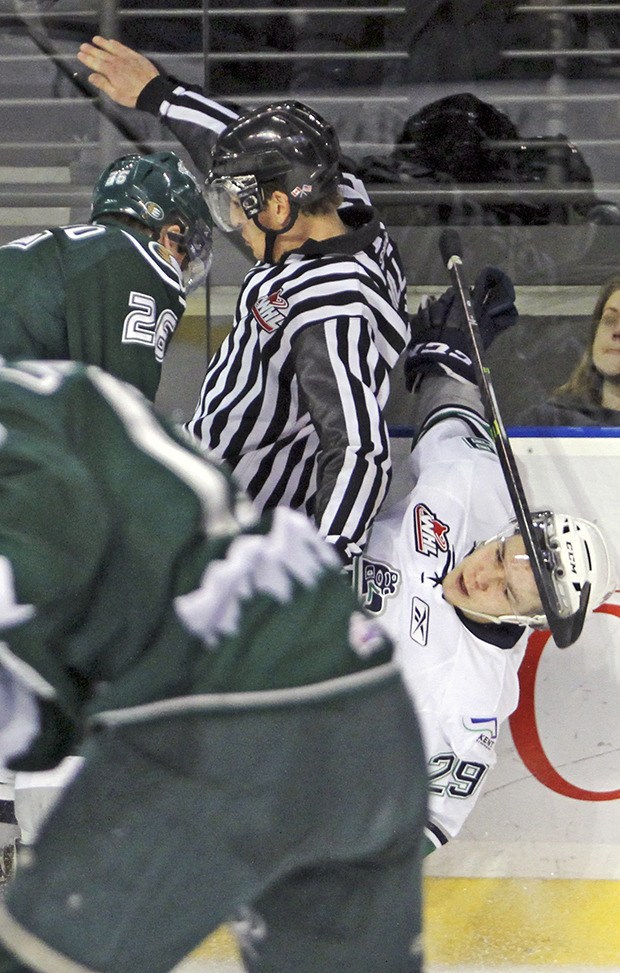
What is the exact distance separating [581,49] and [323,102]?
44 cm

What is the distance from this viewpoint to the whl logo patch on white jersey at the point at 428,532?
81.0 inches

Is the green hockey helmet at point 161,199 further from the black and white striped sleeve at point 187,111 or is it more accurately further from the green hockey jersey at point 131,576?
the green hockey jersey at point 131,576

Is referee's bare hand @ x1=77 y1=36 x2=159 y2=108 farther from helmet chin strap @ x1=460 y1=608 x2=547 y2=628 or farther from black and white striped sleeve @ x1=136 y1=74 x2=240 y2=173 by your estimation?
helmet chin strap @ x1=460 y1=608 x2=547 y2=628

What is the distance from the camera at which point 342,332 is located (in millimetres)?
1919

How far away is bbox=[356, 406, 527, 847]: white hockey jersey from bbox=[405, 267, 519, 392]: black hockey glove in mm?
90

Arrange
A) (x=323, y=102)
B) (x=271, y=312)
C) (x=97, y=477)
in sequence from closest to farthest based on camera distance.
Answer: (x=97, y=477), (x=271, y=312), (x=323, y=102)

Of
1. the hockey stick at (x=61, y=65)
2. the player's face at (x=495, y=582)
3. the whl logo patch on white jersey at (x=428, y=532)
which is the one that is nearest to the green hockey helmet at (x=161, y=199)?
the hockey stick at (x=61, y=65)

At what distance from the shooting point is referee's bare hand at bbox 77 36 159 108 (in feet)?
7.34

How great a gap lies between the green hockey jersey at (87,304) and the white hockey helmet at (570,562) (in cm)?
64

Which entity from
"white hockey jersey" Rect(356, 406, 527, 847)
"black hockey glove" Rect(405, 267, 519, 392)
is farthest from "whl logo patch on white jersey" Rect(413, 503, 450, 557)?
"black hockey glove" Rect(405, 267, 519, 392)

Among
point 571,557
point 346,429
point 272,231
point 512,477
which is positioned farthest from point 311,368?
point 571,557

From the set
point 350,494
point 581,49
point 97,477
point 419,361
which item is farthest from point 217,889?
point 581,49

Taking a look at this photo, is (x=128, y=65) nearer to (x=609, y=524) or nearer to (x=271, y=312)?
(x=271, y=312)

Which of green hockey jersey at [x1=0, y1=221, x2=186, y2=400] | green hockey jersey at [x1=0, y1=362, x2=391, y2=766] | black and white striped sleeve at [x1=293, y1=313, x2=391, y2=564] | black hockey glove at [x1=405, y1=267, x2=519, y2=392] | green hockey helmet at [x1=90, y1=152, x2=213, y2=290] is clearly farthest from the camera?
black hockey glove at [x1=405, y1=267, x2=519, y2=392]
